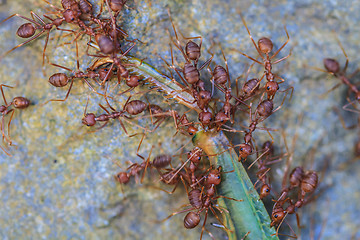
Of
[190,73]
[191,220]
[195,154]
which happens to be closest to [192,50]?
[190,73]

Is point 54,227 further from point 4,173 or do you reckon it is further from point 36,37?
point 36,37

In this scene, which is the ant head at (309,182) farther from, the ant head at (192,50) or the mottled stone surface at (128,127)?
the ant head at (192,50)

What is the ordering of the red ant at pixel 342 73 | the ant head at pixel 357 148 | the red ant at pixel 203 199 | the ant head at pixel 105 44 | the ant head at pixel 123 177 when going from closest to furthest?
the ant head at pixel 105 44 < the red ant at pixel 203 199 < the ant head at pixel 123 177 < the red ant at pixel 342 73 < the ant head at pixel 357 148

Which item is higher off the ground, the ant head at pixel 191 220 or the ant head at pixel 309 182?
the ant head at pixel 309 182

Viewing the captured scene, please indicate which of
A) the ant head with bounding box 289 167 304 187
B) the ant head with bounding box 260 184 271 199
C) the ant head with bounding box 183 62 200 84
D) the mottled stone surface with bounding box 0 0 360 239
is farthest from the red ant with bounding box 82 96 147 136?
the ant head with bounding box 289 167 304 187

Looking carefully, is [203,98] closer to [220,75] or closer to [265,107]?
[220,75]

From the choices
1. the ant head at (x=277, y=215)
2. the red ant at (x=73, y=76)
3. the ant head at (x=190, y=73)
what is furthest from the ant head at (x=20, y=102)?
the ant head at (x=277, y=215)

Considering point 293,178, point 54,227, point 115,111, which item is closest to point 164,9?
point 115,111

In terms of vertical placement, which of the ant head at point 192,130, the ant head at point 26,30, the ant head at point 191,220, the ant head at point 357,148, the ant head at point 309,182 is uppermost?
the ant head at point 26,30
